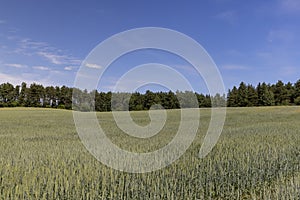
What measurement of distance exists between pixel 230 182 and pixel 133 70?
5.19 metres

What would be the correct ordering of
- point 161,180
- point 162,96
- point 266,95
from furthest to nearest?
point 266,95, point 162,96, point 161,180

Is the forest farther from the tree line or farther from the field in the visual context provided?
the field

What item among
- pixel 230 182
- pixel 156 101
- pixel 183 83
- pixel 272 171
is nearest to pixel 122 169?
pixel 230 182

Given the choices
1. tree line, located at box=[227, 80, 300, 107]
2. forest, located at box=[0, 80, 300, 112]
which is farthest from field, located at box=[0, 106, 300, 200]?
tree line, located at box=[227, 80, 300, 107]

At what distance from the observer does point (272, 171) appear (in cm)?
727

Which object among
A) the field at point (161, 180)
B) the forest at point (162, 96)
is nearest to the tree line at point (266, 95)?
the forest at point (162, 96)

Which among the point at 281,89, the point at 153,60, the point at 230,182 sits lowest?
the point at 230,182

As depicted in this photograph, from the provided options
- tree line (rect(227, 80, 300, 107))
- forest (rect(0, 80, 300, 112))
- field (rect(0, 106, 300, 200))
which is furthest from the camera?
tree line (rect(227, 80, 300, 107))

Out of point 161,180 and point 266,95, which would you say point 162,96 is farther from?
point 161,180

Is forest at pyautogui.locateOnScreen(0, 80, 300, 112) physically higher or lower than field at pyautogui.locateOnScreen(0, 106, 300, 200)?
higher

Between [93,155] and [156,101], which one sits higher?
[156,101]

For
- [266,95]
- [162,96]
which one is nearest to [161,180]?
[162,96]

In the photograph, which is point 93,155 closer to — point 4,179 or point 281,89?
point 4,179

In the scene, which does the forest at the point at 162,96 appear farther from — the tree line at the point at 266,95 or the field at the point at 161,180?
the field at the point at 161,180
